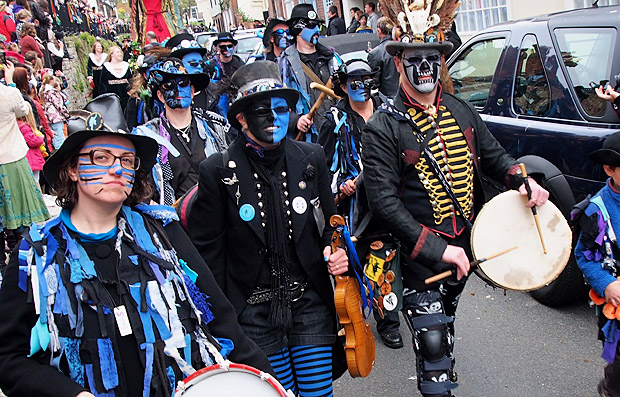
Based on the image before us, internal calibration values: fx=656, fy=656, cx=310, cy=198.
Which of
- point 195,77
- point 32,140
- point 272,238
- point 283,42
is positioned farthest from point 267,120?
point 32,140

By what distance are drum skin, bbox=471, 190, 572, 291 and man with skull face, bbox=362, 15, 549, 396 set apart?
97 mm

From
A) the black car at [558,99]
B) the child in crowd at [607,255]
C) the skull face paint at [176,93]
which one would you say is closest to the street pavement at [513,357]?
the black car at [558,99]

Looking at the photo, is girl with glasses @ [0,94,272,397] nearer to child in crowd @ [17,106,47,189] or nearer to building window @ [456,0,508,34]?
child in crowd @ [17,106,47,189]

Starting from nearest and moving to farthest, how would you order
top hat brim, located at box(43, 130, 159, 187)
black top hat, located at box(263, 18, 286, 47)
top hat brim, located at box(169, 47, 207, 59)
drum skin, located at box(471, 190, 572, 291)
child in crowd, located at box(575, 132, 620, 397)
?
top hat brim, located at box(43, 130, 159, 187) < drum skin, located at box(471, 190, 572, 291) < child in crowd, located at box(575, 132, 620, 397) < top hat brim, located at box(169, 47, 207, 59) < black top hat, located at box(263, 18, 286, 47)

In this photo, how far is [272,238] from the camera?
3.18 meters

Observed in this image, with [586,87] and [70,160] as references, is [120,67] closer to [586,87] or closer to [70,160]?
[586,87]

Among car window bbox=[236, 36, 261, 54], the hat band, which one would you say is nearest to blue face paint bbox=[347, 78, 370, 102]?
the hat band

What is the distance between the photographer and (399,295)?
11.3ft

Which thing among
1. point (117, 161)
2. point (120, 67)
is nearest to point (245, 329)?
point (117, 161)

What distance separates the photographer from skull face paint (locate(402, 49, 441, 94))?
3.36m

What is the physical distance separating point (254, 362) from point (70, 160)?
102cm

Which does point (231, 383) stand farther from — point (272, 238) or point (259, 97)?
point (259, 97)

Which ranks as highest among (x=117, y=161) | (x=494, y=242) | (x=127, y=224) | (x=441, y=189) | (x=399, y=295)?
(x=117, y=161)

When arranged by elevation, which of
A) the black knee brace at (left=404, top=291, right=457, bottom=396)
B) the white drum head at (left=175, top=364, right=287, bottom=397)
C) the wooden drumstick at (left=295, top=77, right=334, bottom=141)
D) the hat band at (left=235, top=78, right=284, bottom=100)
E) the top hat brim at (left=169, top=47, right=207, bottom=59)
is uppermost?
the top hat brim at (left=169, top=47, right=207, bottom=59)
